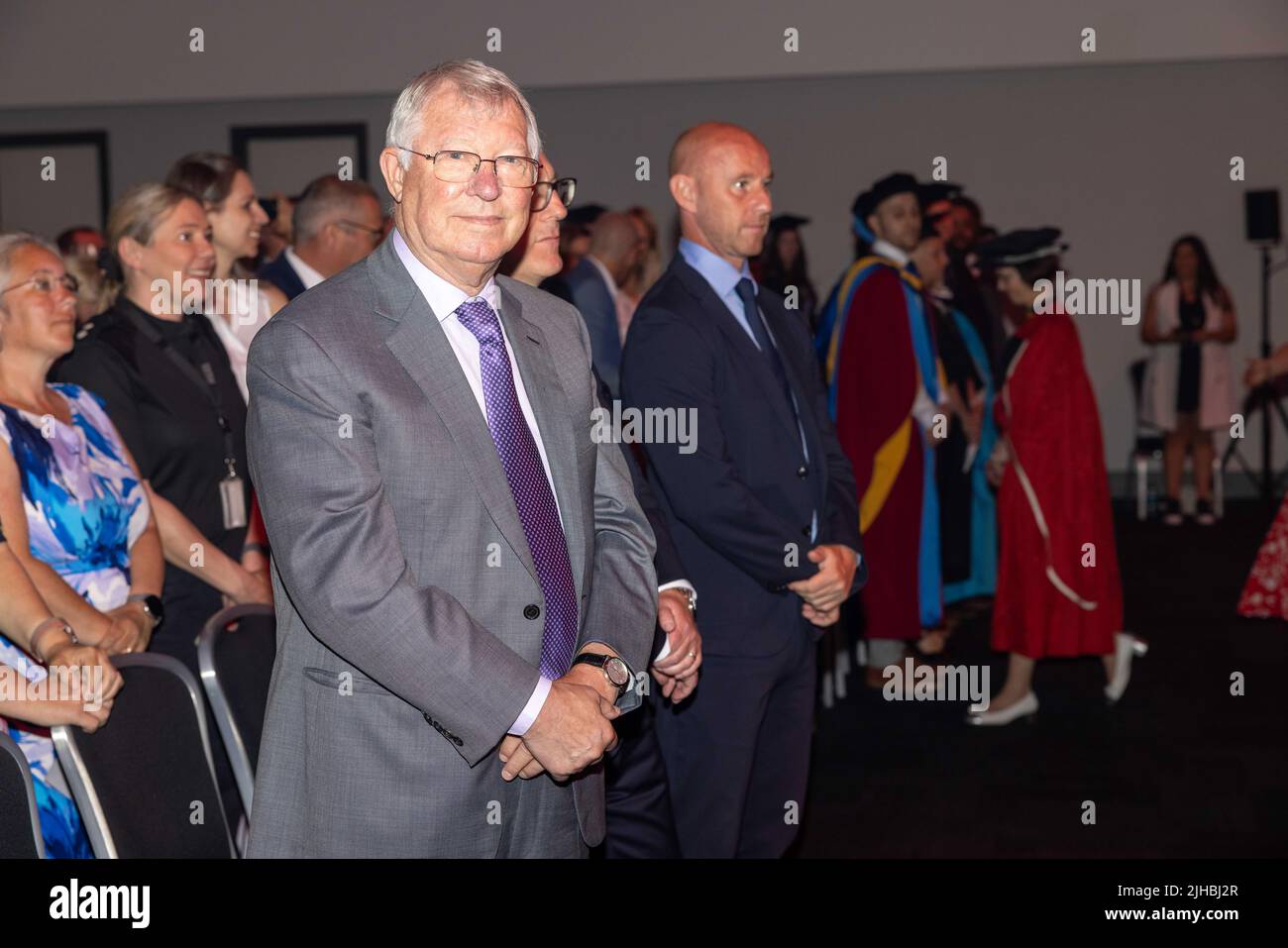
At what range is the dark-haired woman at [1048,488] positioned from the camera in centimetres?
472

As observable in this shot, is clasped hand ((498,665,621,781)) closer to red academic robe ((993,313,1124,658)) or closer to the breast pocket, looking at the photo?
the breast pocket

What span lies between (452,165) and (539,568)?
1.74 feet

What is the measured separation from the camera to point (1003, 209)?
10.5m

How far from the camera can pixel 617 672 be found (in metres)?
1.82

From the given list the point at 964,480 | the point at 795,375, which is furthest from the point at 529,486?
the point at 964,480

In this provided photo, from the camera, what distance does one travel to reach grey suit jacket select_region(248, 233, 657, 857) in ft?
5.42

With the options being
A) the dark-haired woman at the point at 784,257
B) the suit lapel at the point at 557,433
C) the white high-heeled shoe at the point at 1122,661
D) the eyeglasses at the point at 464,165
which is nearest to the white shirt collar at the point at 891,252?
the white high-heeled shoe at the point at 1122,661

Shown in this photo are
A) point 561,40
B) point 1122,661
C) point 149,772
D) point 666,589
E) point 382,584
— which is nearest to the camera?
point 382,584

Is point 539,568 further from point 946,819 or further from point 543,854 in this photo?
point 946,819

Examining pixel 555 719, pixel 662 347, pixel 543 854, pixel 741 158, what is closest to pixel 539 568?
pixel 555 719

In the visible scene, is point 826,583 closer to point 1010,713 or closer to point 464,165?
point 464,165

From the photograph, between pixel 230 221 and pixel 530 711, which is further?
pixel 230 221

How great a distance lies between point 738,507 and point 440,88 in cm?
124

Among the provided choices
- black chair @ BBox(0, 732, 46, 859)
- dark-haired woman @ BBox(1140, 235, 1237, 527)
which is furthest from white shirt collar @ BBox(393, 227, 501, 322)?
dark-haired woman @ BBox(1140, 235, 1237, 527)
